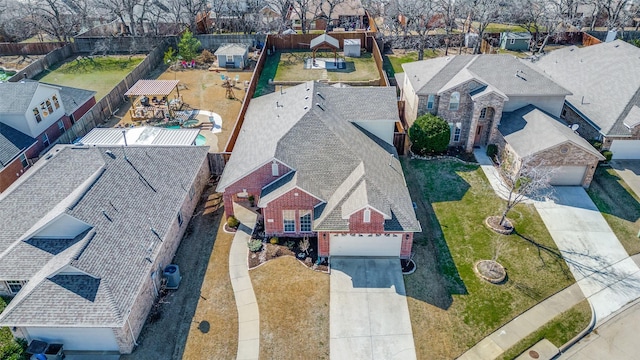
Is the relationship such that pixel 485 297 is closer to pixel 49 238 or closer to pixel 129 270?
pixel 129 270

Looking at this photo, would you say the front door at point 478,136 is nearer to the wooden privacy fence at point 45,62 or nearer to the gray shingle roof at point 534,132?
the gray shingle roof at point 534,132

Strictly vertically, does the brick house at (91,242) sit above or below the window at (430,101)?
below

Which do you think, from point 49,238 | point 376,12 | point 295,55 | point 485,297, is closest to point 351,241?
point 485,297

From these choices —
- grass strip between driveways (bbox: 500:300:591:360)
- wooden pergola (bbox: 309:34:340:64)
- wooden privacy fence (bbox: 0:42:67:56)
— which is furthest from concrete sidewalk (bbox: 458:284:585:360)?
wooden privacy fence (bbox: 0:42:67:56)

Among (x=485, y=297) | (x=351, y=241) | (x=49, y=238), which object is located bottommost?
(x=485, y=297)

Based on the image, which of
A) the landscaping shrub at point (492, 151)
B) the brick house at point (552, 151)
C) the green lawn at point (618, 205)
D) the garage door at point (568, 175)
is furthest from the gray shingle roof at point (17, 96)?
the green lawn at point (618, 205)

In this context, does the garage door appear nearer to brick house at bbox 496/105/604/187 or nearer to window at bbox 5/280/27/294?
brick house at bbox 496/105/604/187
